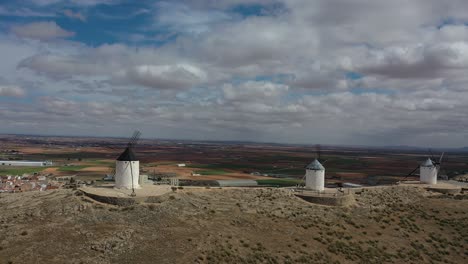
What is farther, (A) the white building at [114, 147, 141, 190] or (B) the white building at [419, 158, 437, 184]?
(B) the white building at [419, 158, 437, 184]

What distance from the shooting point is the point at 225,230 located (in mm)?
25547

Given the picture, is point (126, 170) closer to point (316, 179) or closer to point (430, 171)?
point (316, 179)

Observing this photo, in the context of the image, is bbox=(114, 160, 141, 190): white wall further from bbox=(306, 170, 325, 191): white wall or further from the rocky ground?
bbox=(306, 170, 325, 191): white wall

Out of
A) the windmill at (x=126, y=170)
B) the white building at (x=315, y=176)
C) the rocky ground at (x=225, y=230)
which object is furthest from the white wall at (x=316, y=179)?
the windmill at (x=126, y=170)

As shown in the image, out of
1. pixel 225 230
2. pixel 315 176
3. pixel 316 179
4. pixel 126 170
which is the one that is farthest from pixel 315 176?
pixel 126 170

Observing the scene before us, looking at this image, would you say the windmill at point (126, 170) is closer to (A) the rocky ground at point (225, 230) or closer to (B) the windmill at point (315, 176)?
(A) the rocky ground at point (225, 230)

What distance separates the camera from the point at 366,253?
25.9m

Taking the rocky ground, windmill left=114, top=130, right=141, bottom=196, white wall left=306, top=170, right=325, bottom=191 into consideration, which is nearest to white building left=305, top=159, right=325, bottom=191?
white wall left=306, top=170, right=325, bottom=191

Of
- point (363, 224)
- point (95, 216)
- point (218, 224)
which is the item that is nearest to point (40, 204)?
point (95, 216)

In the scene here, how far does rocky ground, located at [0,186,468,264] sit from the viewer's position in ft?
72.2

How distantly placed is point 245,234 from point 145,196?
28.9 feet

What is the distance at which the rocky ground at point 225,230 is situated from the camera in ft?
72.2

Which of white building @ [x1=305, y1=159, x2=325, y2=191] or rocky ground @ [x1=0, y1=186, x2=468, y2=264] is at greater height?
white building @ [x1=305, y1=159, x2=325, y2=191]

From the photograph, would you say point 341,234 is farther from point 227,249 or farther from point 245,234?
point 227,249
